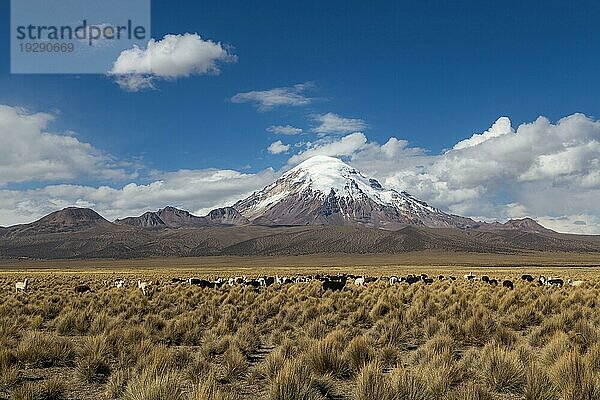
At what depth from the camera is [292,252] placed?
199 meters

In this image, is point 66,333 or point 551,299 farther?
point 551,299

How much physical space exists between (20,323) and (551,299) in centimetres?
1782

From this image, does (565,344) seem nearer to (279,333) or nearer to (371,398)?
(371,398)

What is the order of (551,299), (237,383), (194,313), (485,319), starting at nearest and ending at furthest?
(237,383) < (485,319) < (194,313) < (551,299)

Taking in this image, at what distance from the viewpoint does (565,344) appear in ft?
33.0

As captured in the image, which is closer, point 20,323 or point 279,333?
point 279,333

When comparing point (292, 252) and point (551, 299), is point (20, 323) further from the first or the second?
point (292, 252)

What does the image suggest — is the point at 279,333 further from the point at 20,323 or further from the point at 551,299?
the point at 551,299

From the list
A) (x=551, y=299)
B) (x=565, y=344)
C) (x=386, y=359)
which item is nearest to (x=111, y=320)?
(x=386, y=359)

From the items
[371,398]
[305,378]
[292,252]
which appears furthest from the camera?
[292,252]

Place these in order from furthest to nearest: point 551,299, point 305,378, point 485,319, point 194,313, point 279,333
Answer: point 551,299 < point 194,313 < point 485,319 < point 279,333 < point 305,378

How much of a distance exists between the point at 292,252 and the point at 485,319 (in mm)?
185827

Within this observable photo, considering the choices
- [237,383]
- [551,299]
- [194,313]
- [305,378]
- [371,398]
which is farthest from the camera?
[551,299]

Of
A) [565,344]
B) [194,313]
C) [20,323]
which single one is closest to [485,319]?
[565,344]
